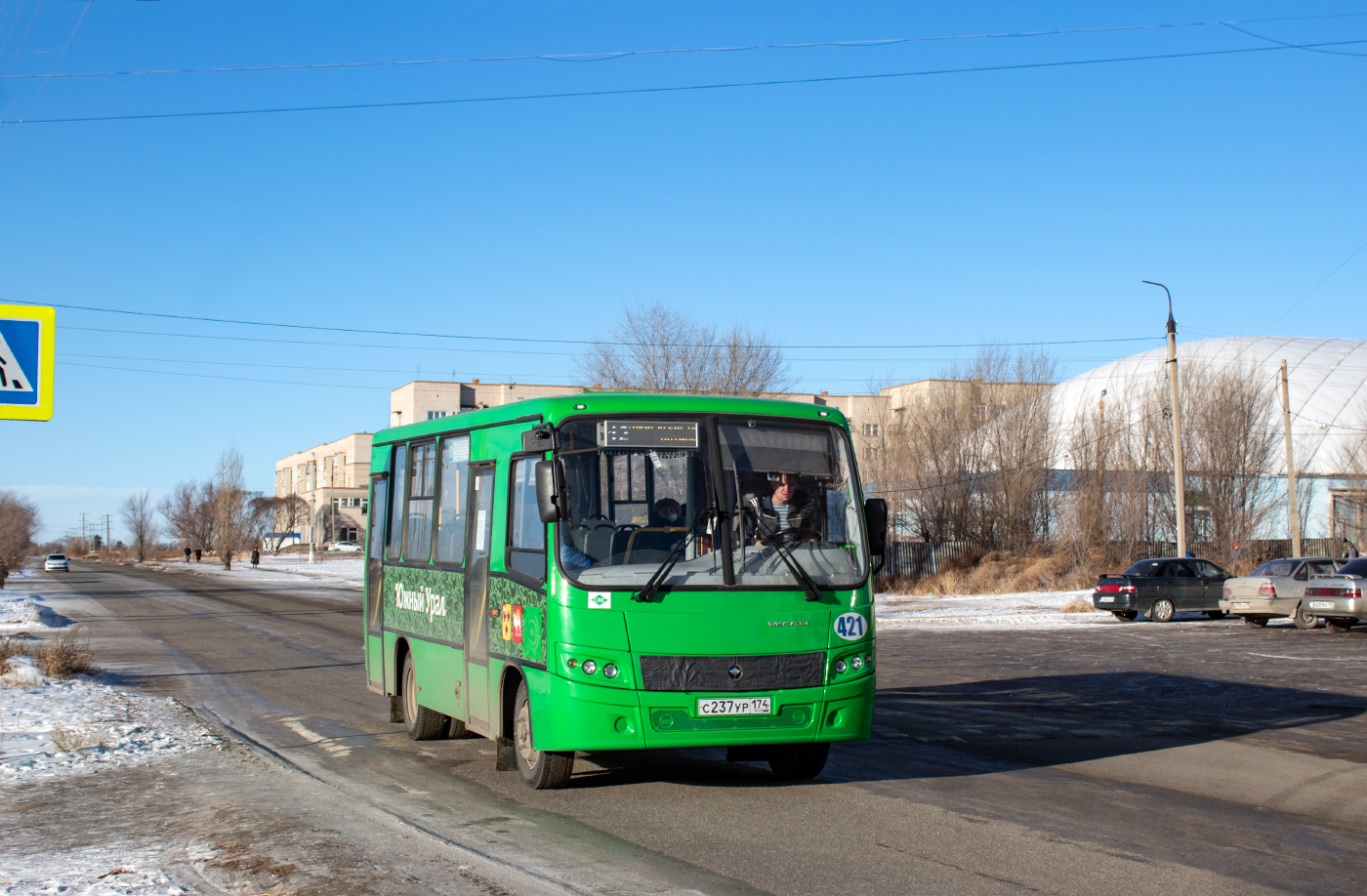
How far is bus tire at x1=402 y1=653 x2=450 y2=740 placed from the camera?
34.9ft

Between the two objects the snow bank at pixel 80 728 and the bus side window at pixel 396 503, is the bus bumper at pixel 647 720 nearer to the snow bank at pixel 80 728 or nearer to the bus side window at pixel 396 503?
the bus side window at pixel 396 503

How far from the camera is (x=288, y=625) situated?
90.9ft

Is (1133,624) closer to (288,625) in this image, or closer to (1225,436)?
(288,625)

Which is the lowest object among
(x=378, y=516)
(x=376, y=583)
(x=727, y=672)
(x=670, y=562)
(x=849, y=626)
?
(x=727, y=672)

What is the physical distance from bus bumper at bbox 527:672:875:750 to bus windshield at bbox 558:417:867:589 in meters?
0.71

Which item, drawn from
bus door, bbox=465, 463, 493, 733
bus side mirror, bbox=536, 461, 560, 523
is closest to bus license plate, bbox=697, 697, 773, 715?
Answer: bus side mirror, bbox=536, 461, 560, 523

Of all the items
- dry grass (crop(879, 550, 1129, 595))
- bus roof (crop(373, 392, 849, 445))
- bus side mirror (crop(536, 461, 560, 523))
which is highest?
bus roof (crop(373, 392, 849, 445))

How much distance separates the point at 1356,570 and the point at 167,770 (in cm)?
2444

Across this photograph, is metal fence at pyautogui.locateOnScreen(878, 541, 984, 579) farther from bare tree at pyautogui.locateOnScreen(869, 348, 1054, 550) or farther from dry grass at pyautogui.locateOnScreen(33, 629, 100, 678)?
dry grass at pyautogui.locateOnScreen(33, 629, 100, 678)

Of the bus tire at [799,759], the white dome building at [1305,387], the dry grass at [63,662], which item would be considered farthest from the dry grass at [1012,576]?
the bus tire at [799,759]

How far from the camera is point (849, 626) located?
818 cm

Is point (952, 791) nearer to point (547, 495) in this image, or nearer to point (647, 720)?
point (647, 720)

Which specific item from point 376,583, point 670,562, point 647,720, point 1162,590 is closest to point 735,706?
point 647,720

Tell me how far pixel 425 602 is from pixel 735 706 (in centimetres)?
380
